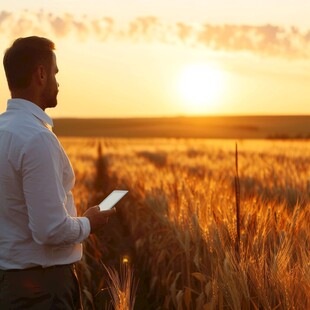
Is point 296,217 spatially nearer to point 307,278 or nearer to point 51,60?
point 307,278

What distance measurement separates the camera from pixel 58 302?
2479 millimetres

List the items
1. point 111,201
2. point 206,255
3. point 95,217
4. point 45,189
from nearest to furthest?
1. point 45,189
2. point 95,217
3. point 111,201
4. point 206,255

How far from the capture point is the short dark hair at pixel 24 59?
7.86 ft

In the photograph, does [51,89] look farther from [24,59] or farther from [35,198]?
[35,198]

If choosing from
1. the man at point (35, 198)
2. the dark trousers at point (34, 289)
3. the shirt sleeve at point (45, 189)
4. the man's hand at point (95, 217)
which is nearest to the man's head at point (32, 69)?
the man at point (35, 198)

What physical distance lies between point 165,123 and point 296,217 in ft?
306

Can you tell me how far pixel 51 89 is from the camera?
2467 millimetres

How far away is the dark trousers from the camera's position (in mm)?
2451

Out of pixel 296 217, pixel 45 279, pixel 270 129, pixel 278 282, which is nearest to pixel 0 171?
pixel 45 279

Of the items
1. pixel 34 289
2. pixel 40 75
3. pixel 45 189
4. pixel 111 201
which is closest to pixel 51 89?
pixel 40 75

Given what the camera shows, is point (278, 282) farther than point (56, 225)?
Yes

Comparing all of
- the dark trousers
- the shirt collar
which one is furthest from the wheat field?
the shirt collar

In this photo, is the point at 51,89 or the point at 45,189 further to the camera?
the point at 51,89

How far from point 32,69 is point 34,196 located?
1.59ft
